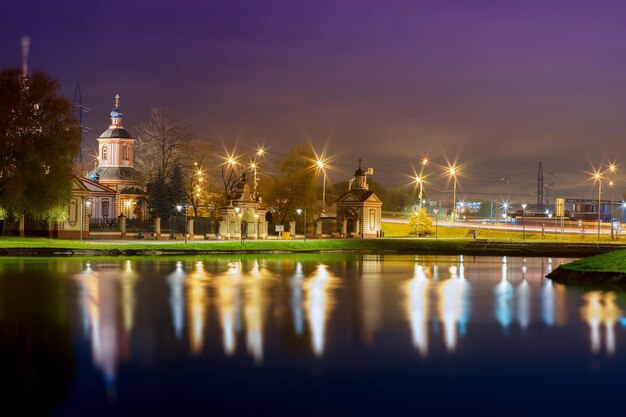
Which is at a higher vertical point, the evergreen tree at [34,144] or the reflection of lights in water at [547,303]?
the evergreen tree at [34,144]

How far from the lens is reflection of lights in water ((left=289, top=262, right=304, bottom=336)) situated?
66.4 feet

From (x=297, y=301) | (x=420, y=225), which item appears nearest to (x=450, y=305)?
(x=297, y=301)

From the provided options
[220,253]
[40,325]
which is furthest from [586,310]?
[220,253]

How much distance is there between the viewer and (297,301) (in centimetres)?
2600

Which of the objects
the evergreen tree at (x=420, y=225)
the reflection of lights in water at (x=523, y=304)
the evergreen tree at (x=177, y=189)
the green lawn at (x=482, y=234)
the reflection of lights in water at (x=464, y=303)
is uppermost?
the evergreen tree at (x=177, y=189)

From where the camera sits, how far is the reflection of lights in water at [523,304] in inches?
874

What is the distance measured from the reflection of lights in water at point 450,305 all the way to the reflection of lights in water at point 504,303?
1146mm

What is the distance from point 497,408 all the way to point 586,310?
13.4m

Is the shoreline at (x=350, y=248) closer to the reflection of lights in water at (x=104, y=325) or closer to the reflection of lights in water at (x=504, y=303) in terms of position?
the reflection of lights in water at (x=104, y=325)

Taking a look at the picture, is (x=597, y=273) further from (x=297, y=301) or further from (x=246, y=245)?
(x=246, y=245)

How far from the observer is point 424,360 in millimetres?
15719

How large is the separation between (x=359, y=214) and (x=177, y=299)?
62423mm

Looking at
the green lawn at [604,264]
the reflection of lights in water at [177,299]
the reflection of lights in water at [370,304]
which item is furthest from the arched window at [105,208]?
the green lawn at [604,264]

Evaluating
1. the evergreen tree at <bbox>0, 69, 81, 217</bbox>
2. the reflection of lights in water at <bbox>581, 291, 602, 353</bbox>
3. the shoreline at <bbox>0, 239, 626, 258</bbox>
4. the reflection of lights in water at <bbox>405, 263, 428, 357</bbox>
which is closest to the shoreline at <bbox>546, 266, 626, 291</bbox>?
the reflection of lights in water at <bbox>581, 291, 602, 353</bbox>
